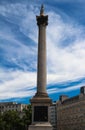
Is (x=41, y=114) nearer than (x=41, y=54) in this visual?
Yes

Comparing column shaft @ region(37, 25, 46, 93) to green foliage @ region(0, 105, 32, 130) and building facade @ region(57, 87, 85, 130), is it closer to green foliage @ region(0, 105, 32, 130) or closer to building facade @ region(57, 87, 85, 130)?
green foliage @ region(0, 105, 32, 130)

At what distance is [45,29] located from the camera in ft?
174

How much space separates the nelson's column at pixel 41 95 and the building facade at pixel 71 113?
74.1m

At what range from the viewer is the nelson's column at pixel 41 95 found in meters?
45.8

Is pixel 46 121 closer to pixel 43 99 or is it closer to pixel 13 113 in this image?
pixel 43 99

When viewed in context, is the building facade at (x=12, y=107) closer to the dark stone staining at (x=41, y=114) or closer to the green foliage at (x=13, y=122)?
the green foliage at (x=13, y=122)

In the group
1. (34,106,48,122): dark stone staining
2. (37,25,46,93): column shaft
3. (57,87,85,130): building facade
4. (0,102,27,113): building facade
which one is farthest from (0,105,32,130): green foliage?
(0,102,27,113): building facade

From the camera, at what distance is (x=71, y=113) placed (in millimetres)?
133250

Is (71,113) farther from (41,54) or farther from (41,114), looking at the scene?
(41,114)

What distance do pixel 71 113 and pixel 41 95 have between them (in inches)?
3468

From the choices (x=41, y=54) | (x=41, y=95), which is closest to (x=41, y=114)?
(x=41, y=95)

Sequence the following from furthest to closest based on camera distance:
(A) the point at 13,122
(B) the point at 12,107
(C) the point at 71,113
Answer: (B) the point at 12,107
(C) the point at 71,113
(A) the point at 13,122

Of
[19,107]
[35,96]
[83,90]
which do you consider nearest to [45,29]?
[35,96]

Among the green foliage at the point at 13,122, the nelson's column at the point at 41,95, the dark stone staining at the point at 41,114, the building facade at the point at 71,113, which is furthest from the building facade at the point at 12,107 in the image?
the dark stone staining at the point at 41,114
